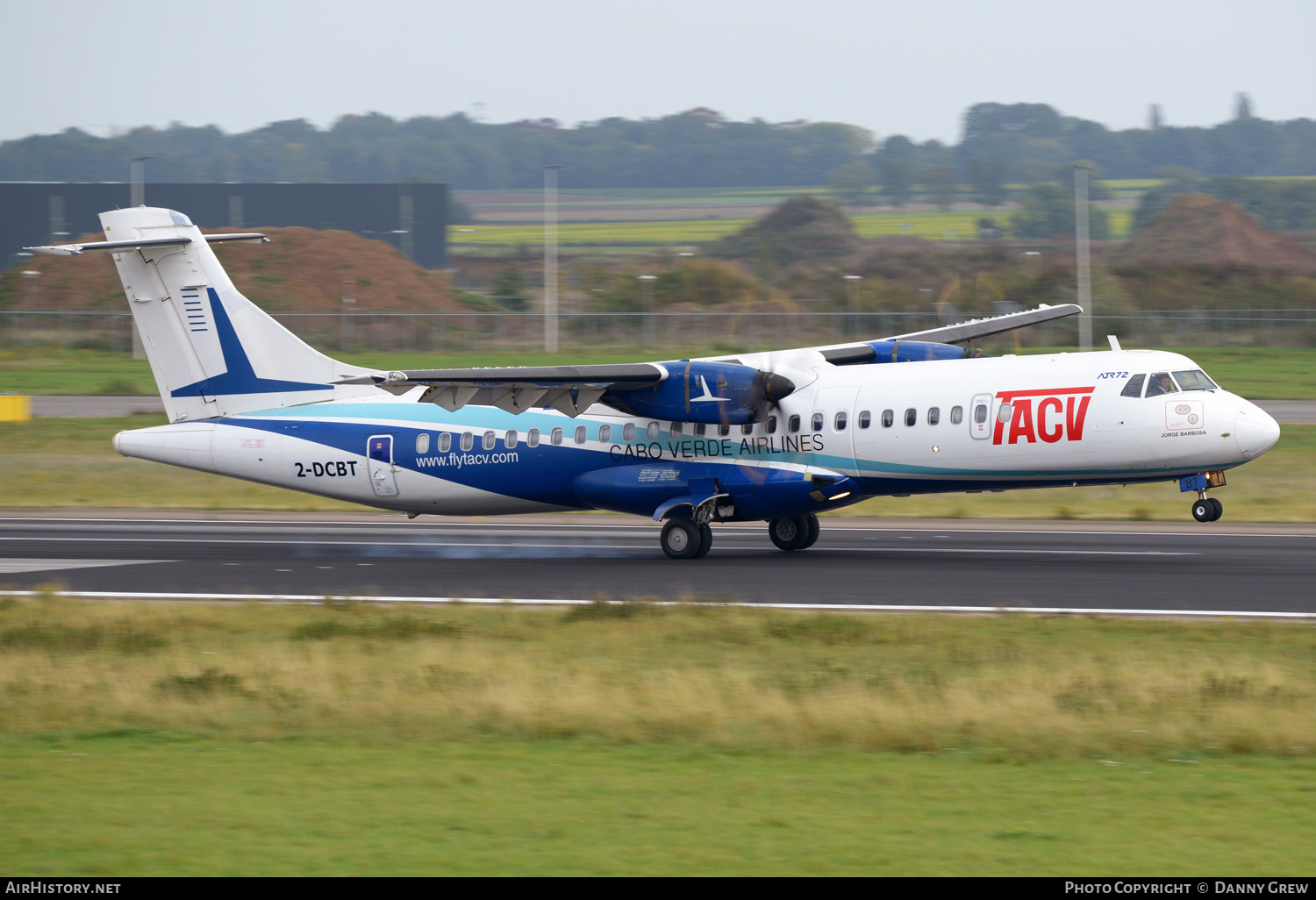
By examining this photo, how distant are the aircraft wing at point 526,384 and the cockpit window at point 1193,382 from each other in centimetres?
808

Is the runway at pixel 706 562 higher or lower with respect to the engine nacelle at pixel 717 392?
lower

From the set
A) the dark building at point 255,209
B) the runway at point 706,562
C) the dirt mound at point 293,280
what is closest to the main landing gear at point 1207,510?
the runway at point 706,562

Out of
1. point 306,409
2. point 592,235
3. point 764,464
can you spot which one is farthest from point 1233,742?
point 592,235

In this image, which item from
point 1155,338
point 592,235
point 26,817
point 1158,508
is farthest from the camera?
point 592,235

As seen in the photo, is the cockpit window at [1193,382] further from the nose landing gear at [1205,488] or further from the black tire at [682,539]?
the black tire at [682,539]

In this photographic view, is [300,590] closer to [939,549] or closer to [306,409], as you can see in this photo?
[306,409]

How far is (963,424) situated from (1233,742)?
1057 centimetres

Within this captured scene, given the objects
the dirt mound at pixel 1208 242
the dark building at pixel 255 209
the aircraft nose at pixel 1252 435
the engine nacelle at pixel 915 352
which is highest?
the dark building at pixel 255 209

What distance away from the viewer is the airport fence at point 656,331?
68.8 m

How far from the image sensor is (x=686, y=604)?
17562mm

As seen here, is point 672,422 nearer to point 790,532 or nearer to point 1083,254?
point 790,532

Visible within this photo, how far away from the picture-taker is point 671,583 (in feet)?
65.4

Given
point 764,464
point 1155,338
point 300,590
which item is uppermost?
point 1155,338

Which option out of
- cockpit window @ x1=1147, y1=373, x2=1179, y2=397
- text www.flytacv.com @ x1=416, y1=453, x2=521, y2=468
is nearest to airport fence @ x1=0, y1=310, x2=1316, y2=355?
text www.flytacv.com @ x1=416, y1=453, x2=521, y2=468
